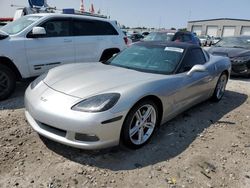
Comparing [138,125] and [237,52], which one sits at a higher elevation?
[138,125]

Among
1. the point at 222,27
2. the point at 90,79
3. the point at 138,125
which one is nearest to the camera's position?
the point at 138,125

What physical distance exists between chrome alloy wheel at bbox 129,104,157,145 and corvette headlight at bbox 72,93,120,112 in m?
0.42

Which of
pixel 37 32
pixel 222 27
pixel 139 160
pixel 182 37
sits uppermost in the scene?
pixel 37 32

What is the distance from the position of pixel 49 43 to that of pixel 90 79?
2.54m

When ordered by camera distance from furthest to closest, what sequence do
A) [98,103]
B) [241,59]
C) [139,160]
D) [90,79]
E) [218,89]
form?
1. [241,59]
2. [218,89]
3. [90,79]
4. [139,160]
5. [98,103]

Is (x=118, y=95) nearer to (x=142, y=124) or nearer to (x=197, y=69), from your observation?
(x=142, y=124)

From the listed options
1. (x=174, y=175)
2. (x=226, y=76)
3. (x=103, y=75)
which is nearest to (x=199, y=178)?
(x=174, y=175)

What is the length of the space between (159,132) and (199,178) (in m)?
1.14

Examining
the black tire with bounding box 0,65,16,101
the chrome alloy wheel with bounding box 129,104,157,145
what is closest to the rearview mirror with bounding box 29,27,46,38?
the black tire with bounding box 0,65,16,101

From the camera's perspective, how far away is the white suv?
4982 millimetres

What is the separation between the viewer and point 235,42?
9.77m

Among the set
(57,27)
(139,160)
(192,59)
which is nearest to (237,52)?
(192,59)

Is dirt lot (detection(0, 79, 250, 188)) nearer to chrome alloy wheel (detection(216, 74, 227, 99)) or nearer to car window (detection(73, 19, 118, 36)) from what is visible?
chrome alloy wheel (detection(216, 74, 227, 99))

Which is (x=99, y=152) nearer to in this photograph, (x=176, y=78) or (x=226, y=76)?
(x=176, y=78)
